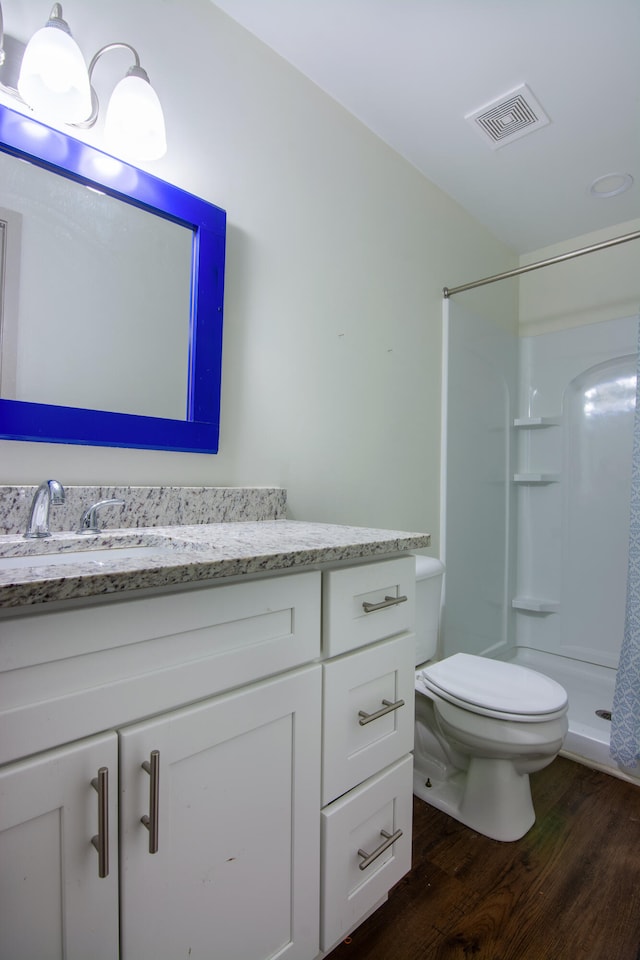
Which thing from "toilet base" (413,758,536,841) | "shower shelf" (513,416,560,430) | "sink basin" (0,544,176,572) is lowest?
"toilet base" (413,758,536,841)

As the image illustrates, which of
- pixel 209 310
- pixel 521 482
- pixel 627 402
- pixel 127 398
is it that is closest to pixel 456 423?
pixel 521 482

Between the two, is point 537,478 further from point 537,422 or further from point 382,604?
point 382,604

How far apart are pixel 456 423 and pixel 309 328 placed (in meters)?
0.96

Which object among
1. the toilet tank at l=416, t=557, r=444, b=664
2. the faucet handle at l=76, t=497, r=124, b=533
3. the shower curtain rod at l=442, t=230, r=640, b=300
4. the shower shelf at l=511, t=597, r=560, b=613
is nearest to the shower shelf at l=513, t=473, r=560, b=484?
the shower shelf at l=511, t=597, r=560, b=613

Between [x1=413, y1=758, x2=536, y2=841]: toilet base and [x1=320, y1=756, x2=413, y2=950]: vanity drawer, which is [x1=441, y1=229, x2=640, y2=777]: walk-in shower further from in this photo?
[x1=320, y1=756, x2=413, y2=950]: vanity drawer

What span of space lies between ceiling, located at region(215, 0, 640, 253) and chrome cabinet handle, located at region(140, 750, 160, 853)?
5.92 ft

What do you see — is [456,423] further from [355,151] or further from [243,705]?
[243,705]

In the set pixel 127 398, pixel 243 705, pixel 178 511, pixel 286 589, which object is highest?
pixel 127 398

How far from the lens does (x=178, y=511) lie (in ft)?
3.90

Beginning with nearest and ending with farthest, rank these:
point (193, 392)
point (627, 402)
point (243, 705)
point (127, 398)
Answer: point (243, 705) → point (127, 398) → point (193, 392) → point (627, 402)

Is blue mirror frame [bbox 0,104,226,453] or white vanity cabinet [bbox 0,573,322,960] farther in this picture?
blue mirror frame [bbox 0,104,226,453]

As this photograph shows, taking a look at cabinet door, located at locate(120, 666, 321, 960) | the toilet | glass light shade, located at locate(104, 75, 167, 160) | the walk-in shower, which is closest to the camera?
cabinet door, located at locate(120, 666, 321, 960)

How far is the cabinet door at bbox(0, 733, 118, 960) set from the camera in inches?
21.4

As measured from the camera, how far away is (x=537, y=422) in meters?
2.59
